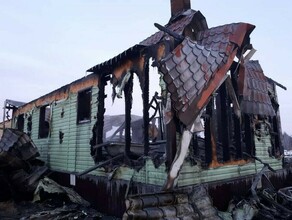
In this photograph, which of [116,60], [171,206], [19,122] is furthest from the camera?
[19,122]

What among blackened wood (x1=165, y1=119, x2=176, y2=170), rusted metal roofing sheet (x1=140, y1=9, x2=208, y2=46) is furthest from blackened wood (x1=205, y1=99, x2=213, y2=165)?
rusted metal roofing sheet (x1=140, y1=9, x2=208, y2=46)

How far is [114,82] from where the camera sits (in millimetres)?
8141

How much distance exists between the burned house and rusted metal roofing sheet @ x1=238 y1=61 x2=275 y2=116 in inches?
1.4

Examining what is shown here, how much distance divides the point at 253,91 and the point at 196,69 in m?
4.16

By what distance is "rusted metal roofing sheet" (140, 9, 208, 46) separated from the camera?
672 centimetres

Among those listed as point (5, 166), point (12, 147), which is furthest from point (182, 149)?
point (12, 147)

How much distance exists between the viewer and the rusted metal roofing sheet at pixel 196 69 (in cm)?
512

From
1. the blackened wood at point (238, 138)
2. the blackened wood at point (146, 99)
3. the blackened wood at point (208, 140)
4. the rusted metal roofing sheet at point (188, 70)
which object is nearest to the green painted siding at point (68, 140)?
the blackened wood at point (146, 99)

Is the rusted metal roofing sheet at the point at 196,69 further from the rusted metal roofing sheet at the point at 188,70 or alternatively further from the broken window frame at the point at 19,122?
the broken window frame at the point at 19,122

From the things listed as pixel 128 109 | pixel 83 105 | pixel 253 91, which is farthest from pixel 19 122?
pixel 253 91

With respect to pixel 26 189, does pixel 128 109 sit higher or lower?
higher

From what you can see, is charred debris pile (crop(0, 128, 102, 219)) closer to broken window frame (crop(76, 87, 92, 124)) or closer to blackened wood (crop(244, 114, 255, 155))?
broken window frame (crop(76, 87, 92, 124))

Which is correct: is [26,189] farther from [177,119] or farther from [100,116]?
[177,119]

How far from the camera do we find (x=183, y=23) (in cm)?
677
